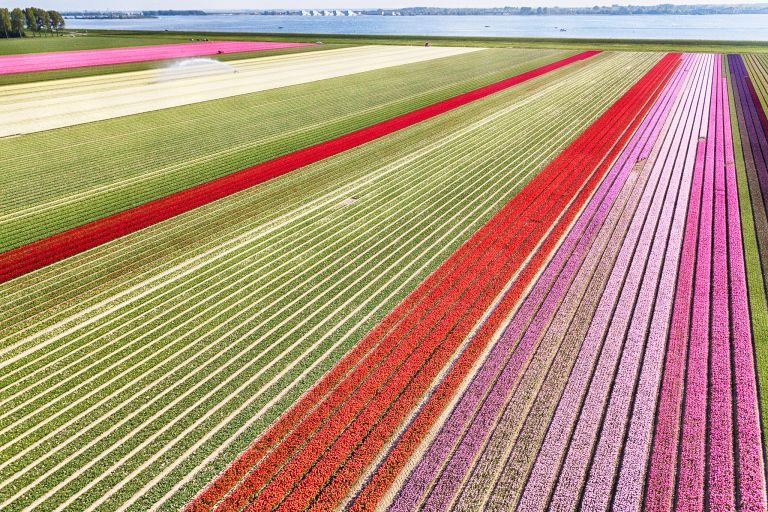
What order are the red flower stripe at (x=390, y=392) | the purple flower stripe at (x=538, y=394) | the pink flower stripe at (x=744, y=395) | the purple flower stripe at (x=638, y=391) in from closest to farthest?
the pink flower stripe at (x=744, y=395) → the purple flower stripe at (x=638, y=391) → the purple flower stripe at (x=538, y=394) → the red flower stripe at (x=390, y=392)

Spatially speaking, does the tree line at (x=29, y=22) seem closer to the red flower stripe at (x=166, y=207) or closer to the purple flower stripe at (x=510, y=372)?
the red flower stripe at (x=166, y=207)

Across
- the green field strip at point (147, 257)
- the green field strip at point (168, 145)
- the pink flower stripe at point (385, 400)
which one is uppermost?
the green field strip at point (168, 145)

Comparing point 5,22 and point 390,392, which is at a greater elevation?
point 5,22

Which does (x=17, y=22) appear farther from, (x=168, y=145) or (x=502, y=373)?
(x=502, y=373)

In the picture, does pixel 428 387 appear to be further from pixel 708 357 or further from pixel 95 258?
pixel 95 258

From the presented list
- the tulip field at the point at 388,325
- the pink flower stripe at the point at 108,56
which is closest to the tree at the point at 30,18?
the pink flower stripe at the point at 108,56

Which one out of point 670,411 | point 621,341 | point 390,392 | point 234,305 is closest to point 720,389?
point 670,411
